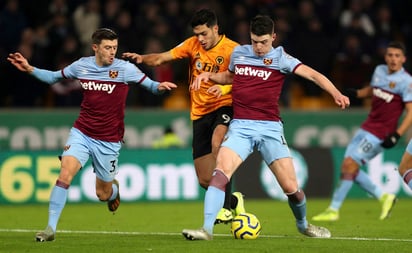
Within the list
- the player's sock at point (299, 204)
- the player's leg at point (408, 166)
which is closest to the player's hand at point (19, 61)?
the player's sock at point (299, 204)

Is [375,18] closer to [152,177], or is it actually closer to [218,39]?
[152,177]

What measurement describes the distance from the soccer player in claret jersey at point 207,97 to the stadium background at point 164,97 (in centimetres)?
659

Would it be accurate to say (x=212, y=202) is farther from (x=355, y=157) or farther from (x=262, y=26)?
(x=355, y=157)

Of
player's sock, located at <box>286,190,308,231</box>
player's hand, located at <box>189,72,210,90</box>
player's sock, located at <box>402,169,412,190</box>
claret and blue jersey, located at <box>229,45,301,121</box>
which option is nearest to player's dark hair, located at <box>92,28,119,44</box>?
player's hand, located at <box>189,72,210,90</box>

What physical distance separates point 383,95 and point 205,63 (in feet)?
14.2

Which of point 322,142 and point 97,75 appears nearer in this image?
point 97,75

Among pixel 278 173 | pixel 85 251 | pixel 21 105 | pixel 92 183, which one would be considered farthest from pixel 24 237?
pixel 21 105

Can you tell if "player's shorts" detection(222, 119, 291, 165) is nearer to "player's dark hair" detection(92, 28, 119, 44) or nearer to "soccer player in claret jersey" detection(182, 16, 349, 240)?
"soccer player in claret jersey" detection(182, 16, 349, 240)

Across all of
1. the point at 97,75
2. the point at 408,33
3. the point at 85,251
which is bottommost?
the point at 85,251

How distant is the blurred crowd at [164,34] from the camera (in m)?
21.3

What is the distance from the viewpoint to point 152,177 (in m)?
19.5

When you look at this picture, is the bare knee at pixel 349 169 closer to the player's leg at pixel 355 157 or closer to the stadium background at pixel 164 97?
the player's leg at pixel 355 157

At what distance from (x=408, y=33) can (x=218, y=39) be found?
12.0 meters

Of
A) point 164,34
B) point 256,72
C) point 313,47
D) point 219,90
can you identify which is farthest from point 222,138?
point 313,47
